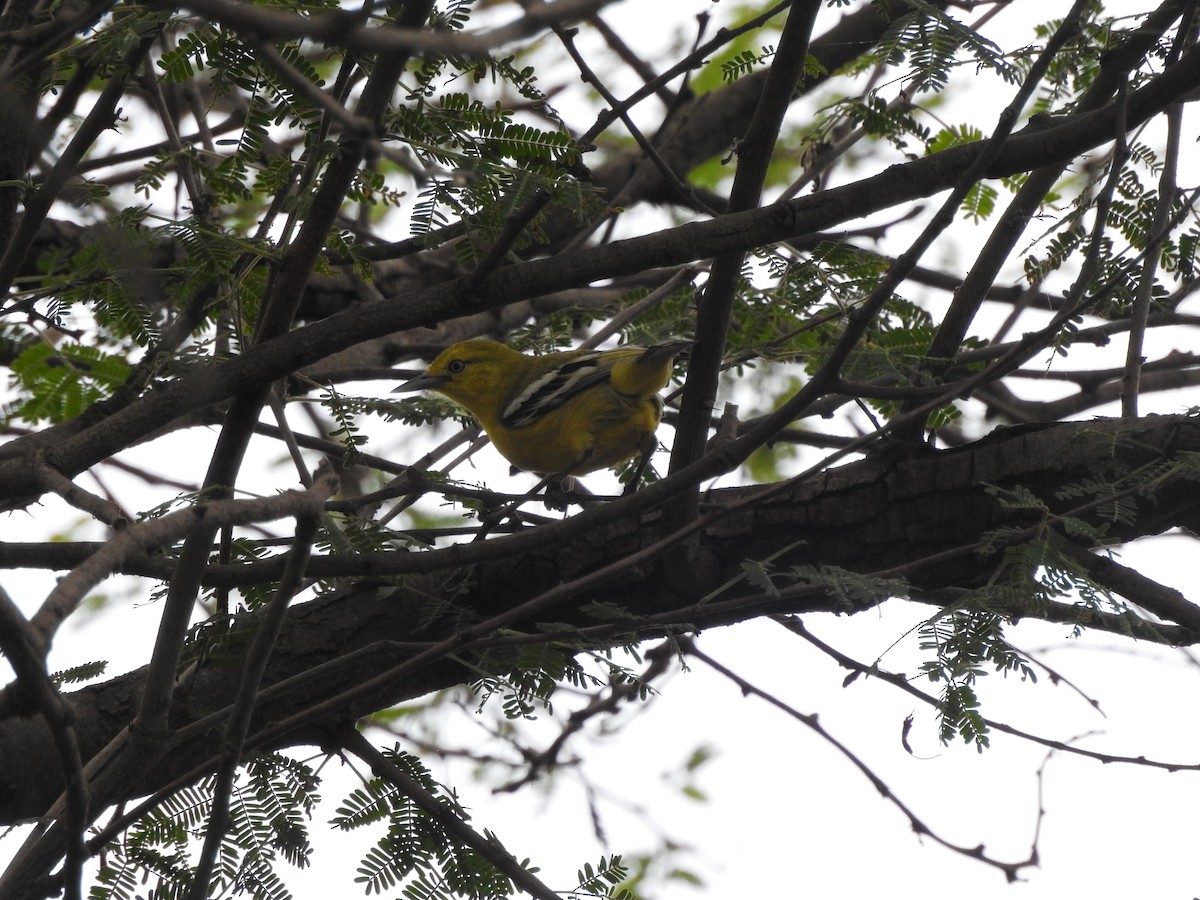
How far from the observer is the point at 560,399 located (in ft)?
18.2

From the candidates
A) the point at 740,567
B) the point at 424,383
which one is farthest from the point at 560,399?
the point at 740,567

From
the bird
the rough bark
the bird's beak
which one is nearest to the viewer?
the rough bark

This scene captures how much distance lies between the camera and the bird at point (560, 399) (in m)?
5.37

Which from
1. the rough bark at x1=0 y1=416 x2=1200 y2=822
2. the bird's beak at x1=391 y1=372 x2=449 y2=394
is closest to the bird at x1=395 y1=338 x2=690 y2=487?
the bird's beak at x1=391 y1=372 x2=449 y2=394

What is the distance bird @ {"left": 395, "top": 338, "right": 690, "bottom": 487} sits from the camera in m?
5.37

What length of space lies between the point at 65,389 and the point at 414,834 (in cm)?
205

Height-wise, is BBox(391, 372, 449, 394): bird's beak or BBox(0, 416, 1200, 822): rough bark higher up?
BBox(391, 372, 449, 394): bird's beak

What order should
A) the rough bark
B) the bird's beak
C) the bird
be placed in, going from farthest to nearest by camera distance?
1. the bird's beak
2. the bird
3. the rough bark

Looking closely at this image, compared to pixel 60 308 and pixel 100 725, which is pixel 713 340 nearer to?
pixel 60 308

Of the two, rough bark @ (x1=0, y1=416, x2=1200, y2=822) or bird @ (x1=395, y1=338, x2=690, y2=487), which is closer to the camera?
rough bark @ (x1=0, y1=416, x2=1200, y2=822)

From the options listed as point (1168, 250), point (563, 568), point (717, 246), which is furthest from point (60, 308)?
point (1168, 250)

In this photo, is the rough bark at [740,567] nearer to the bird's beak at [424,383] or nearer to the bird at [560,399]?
the bird at [560,399]

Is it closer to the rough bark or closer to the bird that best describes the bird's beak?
the bird

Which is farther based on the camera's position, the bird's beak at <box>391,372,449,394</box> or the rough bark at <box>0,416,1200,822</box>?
the bird's beak at <box>391,372,449,394</box>
